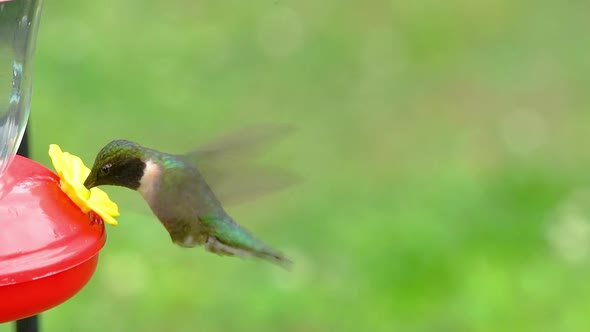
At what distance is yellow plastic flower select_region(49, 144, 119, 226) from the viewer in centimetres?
225

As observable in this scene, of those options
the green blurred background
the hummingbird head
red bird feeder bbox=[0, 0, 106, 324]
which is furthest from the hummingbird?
the green blurred background

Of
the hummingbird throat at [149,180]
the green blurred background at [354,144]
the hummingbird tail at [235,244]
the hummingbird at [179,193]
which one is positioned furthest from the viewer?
the green blurred background at [354,144]

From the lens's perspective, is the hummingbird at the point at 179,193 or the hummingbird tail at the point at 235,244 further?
the hummingbird tail at the point at 235,244

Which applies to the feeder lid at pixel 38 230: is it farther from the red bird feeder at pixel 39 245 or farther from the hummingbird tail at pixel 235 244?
the hummingbird tail at pixel 235 244

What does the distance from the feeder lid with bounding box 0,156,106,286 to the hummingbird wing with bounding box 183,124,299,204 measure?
0.29 m

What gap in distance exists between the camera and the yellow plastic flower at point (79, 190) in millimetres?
2250

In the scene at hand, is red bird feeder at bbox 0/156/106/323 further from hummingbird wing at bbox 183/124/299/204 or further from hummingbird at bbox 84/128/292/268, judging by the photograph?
hummingbird wing at bbox 183/124/299/204

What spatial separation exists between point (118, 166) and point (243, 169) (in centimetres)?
27

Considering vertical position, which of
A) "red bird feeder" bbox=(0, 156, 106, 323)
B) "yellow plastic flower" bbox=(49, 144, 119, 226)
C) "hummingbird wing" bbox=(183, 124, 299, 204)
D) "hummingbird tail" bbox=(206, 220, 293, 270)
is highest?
"hummingbird wing" bbox=(183, 124, 299, 204)

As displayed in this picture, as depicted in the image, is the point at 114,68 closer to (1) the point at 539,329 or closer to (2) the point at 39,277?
(1) the point at 539,329

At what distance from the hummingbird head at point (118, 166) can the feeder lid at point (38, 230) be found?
76 millimetres

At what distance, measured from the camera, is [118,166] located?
2363 mm

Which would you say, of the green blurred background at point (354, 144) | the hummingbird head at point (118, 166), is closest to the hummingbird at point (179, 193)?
the hummingbird head at point (118, 166)

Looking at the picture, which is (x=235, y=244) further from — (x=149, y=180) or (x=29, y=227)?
(x=29, y=227)
